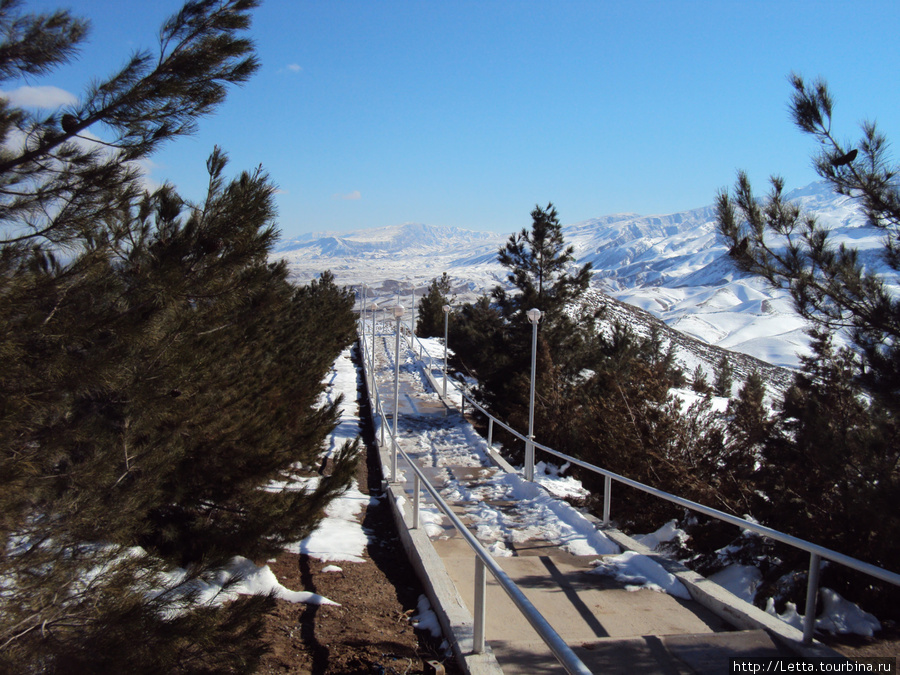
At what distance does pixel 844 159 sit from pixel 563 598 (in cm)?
415

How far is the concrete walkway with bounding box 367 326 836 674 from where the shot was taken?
12.2 ft

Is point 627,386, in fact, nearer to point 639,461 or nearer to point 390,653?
point 639,461

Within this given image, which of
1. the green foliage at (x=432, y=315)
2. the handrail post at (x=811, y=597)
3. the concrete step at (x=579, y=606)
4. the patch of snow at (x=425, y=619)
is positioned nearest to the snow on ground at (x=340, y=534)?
the patch of snow at (x=425, y=619)

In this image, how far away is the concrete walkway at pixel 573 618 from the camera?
3730 mm

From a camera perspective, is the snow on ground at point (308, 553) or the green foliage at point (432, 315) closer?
the snow on ground at point (308, 553)

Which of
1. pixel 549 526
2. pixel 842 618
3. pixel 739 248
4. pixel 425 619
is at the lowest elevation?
pixel 549 526

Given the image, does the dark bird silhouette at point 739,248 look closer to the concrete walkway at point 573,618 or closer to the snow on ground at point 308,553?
the concrete walkway at point 573,618

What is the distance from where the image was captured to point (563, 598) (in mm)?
4934

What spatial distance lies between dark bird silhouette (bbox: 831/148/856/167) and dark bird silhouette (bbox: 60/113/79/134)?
5.29 m

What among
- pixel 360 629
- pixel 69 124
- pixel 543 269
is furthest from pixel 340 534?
pixel 543 269

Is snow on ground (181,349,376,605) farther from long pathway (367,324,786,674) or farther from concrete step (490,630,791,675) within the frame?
concrete step (490,630,791,675)

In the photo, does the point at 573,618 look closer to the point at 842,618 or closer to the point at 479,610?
the point at 479,610

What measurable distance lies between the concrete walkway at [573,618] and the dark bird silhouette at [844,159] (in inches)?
139

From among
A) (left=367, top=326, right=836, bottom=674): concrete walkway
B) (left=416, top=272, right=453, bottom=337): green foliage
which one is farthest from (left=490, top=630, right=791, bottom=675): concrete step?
(left=416, top=272, right=453, bottom=337): green foliage
